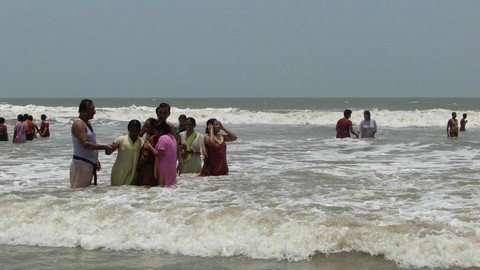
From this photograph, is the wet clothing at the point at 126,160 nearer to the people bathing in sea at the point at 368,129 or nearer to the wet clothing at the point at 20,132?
the people bathing in sea at the point at 368,129

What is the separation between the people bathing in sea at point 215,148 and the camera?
9.78 meters

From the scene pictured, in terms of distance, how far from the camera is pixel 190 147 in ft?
33.2

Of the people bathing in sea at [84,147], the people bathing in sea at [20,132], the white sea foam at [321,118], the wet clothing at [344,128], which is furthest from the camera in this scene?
the white sea foam at [321,118]

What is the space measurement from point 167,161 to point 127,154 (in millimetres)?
574

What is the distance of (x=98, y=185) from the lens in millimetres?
9062

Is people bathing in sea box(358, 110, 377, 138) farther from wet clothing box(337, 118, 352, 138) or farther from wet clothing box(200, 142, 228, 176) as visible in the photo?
wet clothing box(200, 142, 228, 176)

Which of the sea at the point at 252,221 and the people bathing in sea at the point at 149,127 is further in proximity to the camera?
the people bathing in sea at the point at 149,127

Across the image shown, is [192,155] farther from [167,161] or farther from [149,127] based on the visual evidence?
[167,161]

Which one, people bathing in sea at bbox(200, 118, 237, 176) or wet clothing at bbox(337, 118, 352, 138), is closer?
people bathing in sea at bbox(200, 118, 237, 176)

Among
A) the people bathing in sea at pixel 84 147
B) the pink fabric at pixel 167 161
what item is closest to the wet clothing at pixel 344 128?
the pink fabric at pixel 167 161

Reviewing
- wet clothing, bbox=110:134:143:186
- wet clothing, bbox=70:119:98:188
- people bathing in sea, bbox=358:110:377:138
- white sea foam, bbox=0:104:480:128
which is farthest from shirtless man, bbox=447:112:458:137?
wet clothing, bbox=70:119:98:188

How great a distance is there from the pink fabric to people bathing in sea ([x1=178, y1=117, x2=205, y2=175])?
39.0 inches

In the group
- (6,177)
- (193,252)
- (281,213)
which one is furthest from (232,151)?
(193,252)

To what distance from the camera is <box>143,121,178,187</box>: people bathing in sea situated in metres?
8.31
